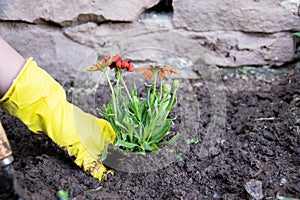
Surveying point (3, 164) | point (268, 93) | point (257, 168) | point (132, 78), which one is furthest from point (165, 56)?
point (3, 164)

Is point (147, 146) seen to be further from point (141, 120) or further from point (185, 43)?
point (185, 43)

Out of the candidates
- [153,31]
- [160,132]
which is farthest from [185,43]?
[160,132]

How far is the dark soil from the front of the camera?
4.17 ft

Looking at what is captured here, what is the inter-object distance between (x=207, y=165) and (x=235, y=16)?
75cm

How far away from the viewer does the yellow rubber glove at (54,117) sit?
128 centimetres

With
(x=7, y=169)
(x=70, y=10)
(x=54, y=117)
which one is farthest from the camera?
(x=70, y=10)

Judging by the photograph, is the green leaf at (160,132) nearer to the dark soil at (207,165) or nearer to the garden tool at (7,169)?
the dark soil at (207,165)

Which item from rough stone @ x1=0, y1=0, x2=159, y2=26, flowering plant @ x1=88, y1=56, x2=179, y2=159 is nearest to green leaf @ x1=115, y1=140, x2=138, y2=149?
flowering plant @ x1=88, y1=56, x2=179, y2=159

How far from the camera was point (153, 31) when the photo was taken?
73.9 inches

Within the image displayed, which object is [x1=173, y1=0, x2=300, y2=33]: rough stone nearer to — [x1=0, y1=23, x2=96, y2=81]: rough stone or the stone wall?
the stone wall

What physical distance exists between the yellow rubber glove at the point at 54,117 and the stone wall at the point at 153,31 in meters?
0.49

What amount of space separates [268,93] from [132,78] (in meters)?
0.61

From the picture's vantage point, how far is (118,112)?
4.50 feet

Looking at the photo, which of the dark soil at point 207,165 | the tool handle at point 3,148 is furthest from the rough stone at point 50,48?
the tool handle at point 3,148
